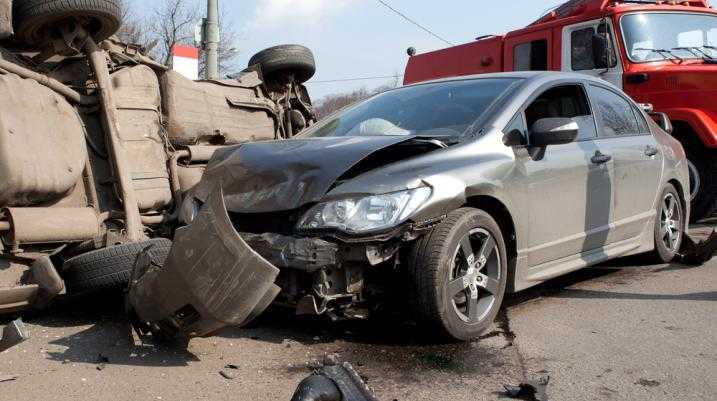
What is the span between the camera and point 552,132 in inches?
178

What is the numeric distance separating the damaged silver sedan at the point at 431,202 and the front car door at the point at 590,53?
3254mm

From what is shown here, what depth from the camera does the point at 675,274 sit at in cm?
595

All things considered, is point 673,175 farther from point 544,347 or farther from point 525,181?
point 544,347

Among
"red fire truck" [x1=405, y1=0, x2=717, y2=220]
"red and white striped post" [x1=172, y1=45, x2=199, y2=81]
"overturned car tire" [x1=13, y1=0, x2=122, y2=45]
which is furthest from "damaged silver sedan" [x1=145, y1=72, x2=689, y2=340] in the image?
"red and white striped post" [x1=172, y1=45, x2=199, y2=81]

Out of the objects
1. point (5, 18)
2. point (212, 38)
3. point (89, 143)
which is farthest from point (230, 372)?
point (212, 38)

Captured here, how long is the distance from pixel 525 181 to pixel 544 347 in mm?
1036

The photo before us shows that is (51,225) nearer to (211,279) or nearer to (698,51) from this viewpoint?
(211,279)

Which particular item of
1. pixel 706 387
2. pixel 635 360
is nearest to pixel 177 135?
pixel 635 360

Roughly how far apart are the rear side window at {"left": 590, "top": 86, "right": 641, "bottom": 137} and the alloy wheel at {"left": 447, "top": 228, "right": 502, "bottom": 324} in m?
1.79

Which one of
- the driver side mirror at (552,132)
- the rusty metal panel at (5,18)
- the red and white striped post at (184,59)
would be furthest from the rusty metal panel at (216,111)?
the driver side mirror at (552,132)

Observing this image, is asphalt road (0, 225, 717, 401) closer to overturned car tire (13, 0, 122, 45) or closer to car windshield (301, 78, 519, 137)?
car windshield (301, 78, 519, 137)

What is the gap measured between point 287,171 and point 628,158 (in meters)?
2.86

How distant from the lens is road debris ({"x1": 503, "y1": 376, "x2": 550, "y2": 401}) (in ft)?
10.5

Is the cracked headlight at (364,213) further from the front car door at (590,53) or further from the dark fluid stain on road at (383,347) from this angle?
the front car door at (590,53)
